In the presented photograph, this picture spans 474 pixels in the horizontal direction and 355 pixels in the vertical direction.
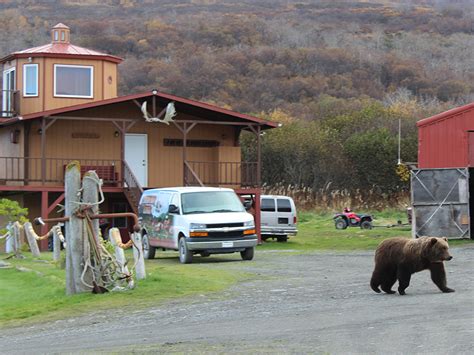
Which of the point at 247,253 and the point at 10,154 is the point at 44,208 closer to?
the point at 10,154

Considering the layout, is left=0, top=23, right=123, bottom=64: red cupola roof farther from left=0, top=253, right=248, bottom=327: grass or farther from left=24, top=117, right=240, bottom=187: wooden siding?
left=0, top=253, right=248, bottom=327: grass

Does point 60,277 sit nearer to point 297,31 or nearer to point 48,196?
point 48,196

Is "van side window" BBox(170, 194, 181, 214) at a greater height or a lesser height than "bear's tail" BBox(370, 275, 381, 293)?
greater

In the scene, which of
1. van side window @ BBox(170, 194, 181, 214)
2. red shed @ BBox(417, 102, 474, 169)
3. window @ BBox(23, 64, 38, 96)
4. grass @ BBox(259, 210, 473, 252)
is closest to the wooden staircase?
grass @ BBox(259, 210, 473, 252)

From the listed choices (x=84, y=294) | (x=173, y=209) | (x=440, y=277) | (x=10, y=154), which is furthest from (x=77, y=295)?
(x=10, y=154)

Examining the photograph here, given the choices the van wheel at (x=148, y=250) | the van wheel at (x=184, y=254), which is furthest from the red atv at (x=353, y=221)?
the van wheel at (x=184, y=254)

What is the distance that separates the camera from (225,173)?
3891cm

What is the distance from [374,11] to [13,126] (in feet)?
398

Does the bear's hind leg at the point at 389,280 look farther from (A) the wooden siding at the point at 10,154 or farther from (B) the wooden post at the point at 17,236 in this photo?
(A) the wooden siding at the point at 10,154

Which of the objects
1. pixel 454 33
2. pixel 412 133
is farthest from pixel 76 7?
pixel 412 133

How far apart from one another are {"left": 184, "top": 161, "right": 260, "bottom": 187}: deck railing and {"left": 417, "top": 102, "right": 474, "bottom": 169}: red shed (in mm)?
6753

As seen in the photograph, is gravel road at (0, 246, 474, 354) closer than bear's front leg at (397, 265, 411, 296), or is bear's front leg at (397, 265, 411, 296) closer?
gravel road at (0, 246, 474, 354)

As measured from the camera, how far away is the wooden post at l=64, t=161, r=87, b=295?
17734 mm

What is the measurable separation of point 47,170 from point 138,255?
1862 centimetres
